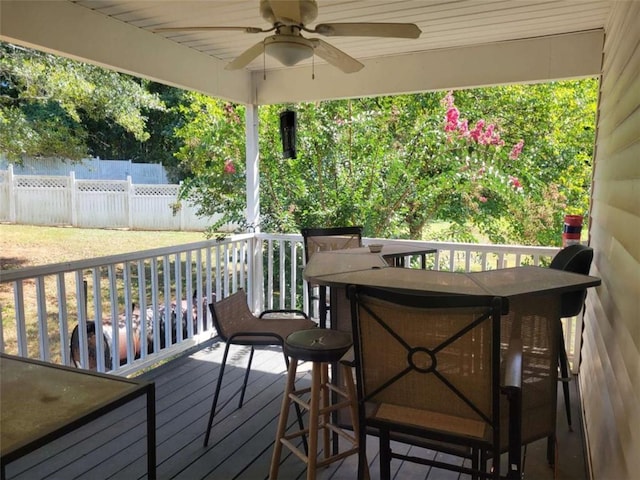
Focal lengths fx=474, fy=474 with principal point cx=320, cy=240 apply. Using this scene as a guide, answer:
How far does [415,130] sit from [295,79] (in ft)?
6.67

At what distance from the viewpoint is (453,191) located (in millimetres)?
6344

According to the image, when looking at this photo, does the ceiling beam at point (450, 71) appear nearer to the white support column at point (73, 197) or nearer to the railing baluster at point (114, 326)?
the railing baluster at point (114, 326)

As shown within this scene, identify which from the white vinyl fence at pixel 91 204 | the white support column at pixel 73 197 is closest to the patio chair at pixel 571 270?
the white vinyl fence at pixel 91 204

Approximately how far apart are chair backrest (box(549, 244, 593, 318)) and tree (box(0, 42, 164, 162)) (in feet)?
21.4

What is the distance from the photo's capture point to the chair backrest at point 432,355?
1476mm

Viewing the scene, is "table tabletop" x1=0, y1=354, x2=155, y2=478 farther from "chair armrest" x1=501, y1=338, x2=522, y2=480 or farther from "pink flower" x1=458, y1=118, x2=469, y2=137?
"pink flower" x1=458, y1=118, x2=469, y2=137

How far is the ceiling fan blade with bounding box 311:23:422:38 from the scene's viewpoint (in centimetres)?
233

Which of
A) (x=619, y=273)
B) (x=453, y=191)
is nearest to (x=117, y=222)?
(x=453, y=191)

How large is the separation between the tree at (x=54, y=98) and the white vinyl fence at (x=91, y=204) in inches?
62.4

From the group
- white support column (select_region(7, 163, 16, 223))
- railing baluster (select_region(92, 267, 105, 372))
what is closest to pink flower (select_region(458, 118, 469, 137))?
railing baluster (select_region(92, 267, 105, 372))

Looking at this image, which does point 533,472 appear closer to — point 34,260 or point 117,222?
point 34,260

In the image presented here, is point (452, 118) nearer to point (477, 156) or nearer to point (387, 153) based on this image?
point (477, 156)

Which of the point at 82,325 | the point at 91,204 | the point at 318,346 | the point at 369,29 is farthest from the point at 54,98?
the point at 318,346

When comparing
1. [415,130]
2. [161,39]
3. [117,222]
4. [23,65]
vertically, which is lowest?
[117,222]
